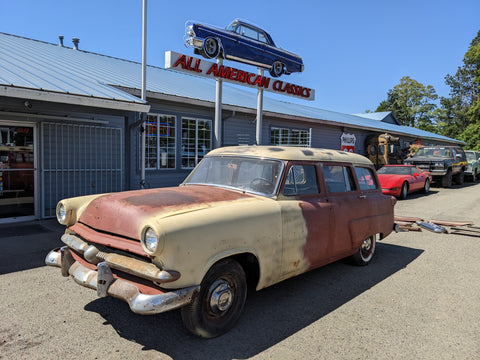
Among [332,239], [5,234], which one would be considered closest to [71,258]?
[332,239]

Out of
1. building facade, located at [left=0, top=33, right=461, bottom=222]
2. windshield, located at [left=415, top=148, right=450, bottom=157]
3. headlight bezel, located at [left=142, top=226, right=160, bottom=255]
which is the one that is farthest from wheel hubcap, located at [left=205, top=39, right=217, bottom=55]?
windshield, located at [left=415, top=148, right=450, bottom=157]

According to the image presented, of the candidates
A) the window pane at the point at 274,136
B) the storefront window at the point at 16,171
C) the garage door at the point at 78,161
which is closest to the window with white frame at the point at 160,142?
the garage door at the point at 78,161

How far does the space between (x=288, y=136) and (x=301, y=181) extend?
11.9 metres

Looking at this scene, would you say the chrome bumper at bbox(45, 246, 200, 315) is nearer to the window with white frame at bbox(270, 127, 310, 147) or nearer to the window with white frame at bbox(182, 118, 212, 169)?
the window with white frame at bbox(182, 118, 212, 169)

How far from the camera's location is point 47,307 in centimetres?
375

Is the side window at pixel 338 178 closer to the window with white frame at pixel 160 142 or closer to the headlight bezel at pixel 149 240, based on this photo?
the headlight bezel at pixel 149 240

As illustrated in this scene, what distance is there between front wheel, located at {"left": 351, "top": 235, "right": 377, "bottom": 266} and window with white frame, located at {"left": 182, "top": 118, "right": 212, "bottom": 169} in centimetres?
758

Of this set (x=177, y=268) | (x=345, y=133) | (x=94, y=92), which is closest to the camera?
(x=177, y=268)

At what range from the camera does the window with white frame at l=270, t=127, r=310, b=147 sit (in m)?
15.3

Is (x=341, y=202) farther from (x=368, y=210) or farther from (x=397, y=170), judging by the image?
(x=397, y=170)

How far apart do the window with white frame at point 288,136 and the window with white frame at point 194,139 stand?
11.7 feet

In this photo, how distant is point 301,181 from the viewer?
4215 millimetres

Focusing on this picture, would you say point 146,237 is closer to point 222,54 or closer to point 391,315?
point 391,315

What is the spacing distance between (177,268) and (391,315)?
7.89ft
